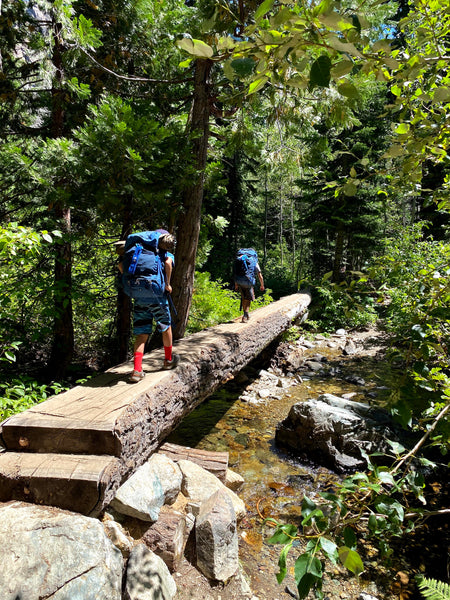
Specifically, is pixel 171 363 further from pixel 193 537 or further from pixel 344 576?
pixel 344 576

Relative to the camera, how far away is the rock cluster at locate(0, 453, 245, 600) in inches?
79.0

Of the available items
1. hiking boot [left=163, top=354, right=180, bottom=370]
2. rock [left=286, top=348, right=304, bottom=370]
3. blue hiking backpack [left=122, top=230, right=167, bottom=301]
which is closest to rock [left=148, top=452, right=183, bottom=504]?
hiking boot [left=163, top=354, right=180, bottom=370]

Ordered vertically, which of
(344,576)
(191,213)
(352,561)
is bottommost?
(344,576)

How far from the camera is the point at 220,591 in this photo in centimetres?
282

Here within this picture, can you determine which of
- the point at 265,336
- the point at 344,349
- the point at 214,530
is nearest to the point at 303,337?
the point at 344,349

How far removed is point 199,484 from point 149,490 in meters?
0.76

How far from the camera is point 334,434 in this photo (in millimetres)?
5094

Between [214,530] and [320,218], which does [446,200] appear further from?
[320,218]

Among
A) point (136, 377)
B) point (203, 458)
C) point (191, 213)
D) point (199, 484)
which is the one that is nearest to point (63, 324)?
point (191, 213)

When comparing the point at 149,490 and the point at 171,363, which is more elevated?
the point at 171,363

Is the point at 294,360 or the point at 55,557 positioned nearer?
the point at 55,557

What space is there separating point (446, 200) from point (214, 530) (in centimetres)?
308

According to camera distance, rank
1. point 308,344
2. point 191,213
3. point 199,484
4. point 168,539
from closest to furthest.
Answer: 1. point 168,539
2. point 199,484
3. point 191,213
4. point 308,344

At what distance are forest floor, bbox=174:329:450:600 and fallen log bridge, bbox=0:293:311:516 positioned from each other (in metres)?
1.07
